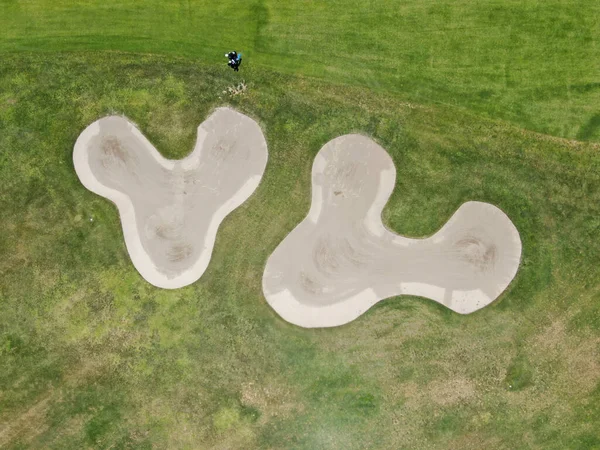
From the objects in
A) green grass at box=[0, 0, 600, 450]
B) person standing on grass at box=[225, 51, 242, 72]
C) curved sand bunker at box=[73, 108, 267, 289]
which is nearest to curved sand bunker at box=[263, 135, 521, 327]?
green grass at box=[0, 0, 600, 450]

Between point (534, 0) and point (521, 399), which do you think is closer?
point (521, 399)

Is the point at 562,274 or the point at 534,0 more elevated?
the point at 534,0

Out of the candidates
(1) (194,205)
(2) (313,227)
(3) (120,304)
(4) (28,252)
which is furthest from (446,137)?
(4) (28,252)

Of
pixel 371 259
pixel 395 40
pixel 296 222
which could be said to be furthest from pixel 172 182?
pixel 395 40

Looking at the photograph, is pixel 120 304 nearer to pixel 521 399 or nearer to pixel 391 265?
pixel 391 265

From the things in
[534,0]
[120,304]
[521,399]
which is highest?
[534,0]

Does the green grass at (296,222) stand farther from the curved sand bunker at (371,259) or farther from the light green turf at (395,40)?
the curved sand bunker at (371,259)

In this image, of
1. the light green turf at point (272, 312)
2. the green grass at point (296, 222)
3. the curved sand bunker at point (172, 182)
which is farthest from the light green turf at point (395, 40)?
the curved sand bunker at point (172, 182)
